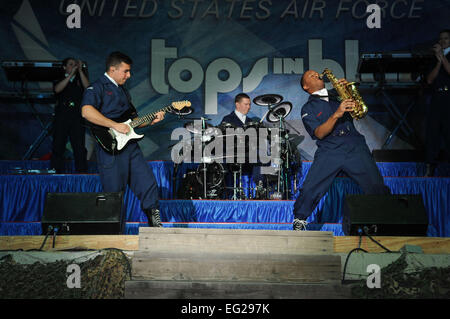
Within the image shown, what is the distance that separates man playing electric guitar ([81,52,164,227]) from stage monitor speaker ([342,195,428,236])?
2.00 meters

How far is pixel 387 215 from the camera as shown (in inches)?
172

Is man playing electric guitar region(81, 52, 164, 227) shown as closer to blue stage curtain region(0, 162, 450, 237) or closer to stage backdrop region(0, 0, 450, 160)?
blue stage curtain region(0, 162, 450, 237)

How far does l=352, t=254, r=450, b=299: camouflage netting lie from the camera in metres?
3.49

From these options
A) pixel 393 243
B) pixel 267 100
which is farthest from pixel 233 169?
pixel 393 243

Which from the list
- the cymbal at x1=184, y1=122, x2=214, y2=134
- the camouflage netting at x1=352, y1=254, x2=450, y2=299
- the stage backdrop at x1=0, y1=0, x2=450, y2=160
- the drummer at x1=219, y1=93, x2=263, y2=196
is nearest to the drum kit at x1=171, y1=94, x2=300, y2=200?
the cymbal at x1=184, y1=122, x2=214, y2=134

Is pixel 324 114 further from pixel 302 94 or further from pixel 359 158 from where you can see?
pixel 302 94

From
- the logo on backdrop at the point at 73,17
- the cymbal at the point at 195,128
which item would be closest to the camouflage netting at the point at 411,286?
the cymbal at the point at 195,128

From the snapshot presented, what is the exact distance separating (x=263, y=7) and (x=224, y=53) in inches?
45.4

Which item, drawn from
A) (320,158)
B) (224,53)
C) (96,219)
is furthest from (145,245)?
(224,53)

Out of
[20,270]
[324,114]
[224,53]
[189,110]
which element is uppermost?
[224,53]

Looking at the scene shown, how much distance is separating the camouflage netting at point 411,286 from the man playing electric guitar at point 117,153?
2.28 m

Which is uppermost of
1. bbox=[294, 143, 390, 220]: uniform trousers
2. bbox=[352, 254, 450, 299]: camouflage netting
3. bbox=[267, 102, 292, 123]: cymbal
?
bbox=[267, 102, 292, 123]: cymbal

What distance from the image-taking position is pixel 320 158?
4973mm

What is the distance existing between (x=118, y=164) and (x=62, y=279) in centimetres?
155
